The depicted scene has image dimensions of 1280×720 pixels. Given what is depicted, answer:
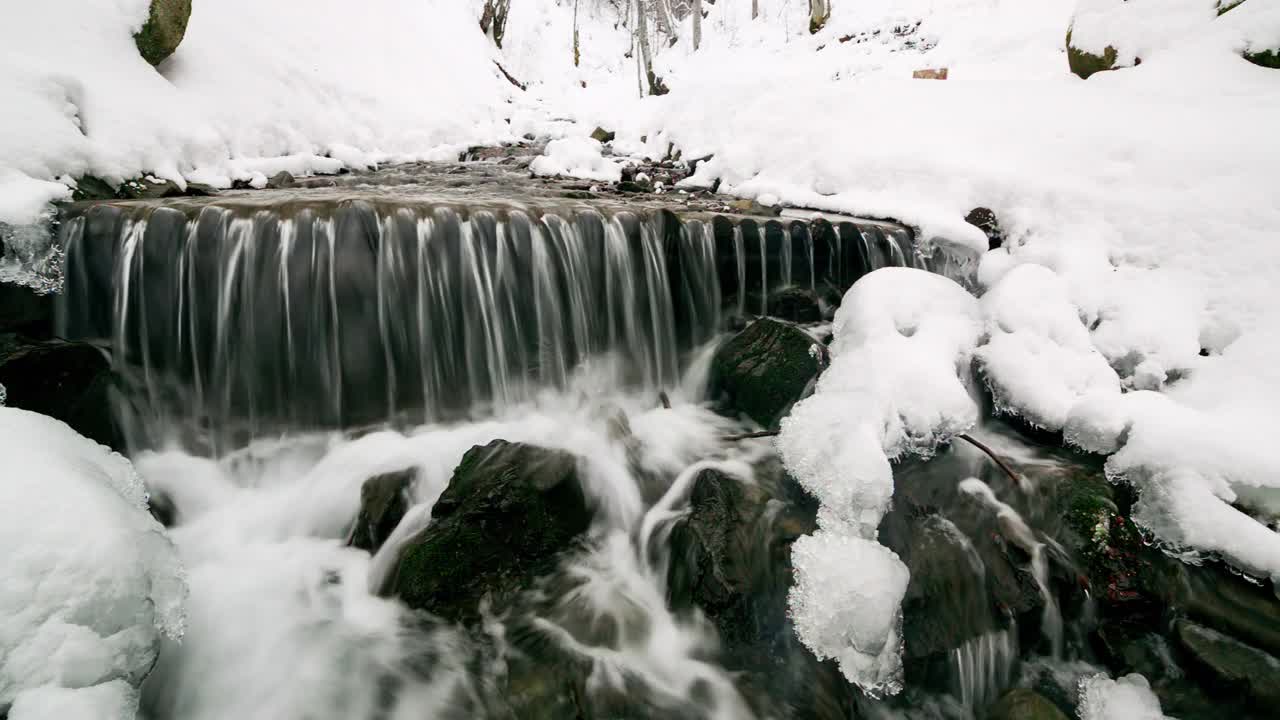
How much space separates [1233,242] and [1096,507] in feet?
7.08

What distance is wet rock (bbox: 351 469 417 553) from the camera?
289 centimetres

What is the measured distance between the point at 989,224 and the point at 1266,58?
2.31 meters

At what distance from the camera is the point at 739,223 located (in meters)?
4.45

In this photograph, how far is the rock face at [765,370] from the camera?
3.47 m

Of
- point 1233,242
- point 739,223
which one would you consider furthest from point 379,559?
point 1233,242

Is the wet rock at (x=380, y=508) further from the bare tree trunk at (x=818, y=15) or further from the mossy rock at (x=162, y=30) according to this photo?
the bare tree trunk at (x=818, y=15)

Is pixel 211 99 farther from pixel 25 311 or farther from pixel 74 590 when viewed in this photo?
pixel 74 590

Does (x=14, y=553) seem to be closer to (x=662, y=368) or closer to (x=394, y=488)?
(x=394, y=488)

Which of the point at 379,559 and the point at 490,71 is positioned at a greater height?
the point at 490,71

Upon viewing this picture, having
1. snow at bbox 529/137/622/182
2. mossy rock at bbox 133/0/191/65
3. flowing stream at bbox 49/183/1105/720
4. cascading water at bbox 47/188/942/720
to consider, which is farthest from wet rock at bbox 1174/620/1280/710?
mossy rock at bbox 133/0/191/65

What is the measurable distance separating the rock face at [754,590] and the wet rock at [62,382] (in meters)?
3.44

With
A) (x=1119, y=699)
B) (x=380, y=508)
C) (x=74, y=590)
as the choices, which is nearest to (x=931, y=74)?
(x=1119, y=699)

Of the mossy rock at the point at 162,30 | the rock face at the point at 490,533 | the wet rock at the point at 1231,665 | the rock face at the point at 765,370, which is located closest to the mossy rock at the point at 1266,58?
the rock face at the point at 765,370

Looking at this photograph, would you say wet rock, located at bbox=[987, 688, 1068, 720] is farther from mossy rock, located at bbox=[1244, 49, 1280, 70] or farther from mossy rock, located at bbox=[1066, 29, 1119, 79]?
mossy rock, located at bbox=[1066, 29, 1119, 79]
